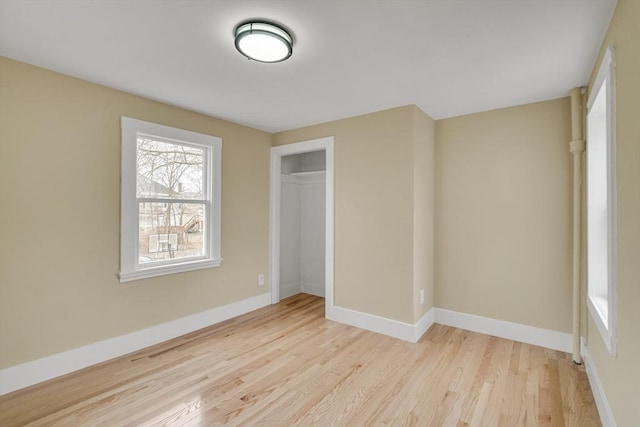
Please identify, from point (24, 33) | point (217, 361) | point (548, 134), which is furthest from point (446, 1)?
point (217, 361)

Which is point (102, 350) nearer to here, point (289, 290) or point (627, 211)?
point (289, 290)

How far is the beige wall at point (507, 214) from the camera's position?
9.21 feet

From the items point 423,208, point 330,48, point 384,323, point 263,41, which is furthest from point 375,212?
point 263,41

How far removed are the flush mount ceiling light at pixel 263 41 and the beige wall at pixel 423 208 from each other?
5.26 ft

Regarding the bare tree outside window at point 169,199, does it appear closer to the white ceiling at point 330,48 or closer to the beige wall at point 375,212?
the white ceiling at point 330,48

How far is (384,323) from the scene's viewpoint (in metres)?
3.17

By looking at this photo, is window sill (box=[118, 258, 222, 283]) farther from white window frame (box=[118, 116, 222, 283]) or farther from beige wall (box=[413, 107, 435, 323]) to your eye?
beige wall (box=[413, 107, 435, 323])

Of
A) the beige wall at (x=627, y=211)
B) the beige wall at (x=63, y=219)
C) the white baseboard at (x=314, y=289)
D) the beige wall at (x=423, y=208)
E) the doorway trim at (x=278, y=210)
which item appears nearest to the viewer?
the beige wall at (x=627, y=211)

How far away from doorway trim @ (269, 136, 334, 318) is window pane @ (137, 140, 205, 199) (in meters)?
1.01

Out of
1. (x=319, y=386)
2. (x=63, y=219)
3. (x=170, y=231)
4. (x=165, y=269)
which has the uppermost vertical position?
(x=63, y=219)

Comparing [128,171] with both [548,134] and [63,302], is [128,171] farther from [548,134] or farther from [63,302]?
[548,134]

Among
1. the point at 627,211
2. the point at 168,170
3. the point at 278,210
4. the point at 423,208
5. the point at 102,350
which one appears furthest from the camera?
the point at 278,210

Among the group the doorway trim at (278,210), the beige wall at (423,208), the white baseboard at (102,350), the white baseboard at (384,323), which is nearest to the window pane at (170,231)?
the white baseboard at (102,350)

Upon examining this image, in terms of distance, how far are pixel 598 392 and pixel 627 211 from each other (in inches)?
51.9
